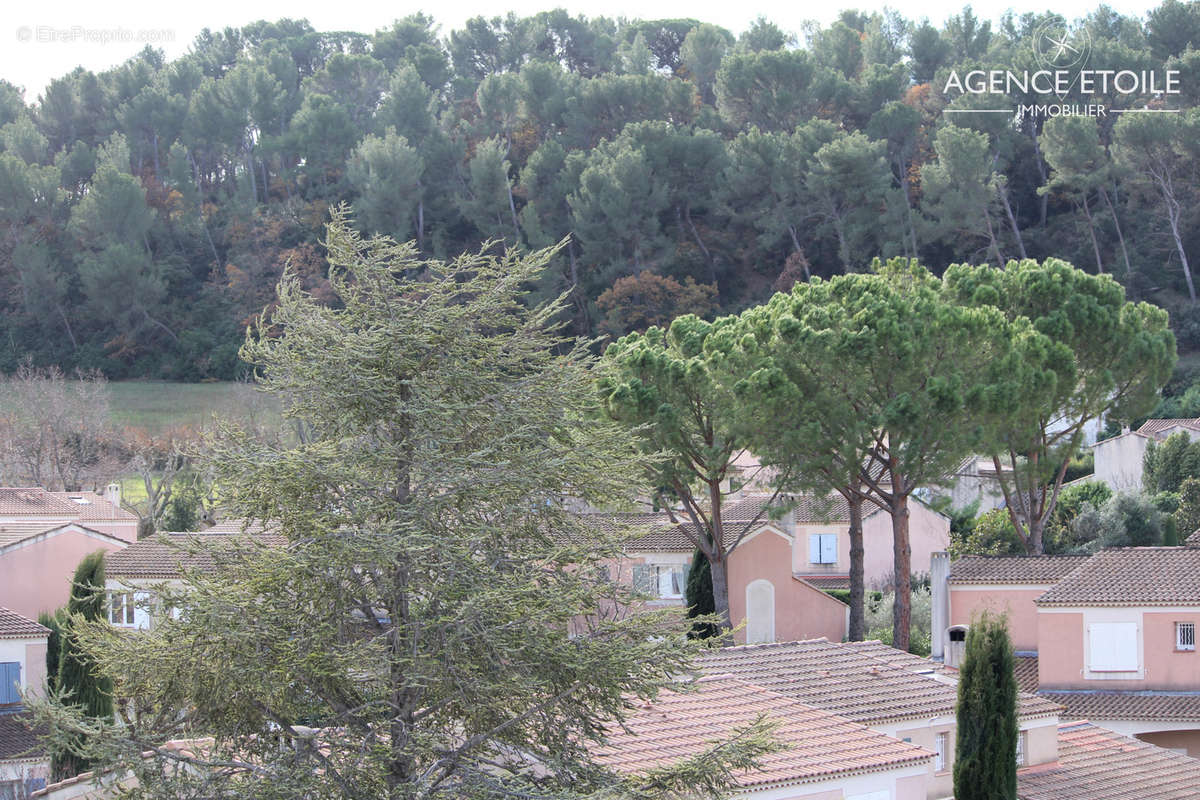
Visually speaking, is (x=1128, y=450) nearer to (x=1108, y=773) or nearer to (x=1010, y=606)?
(x=1010, y=606)

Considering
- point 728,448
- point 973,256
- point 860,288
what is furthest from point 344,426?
point 973,256

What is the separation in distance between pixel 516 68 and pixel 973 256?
48.8 metres

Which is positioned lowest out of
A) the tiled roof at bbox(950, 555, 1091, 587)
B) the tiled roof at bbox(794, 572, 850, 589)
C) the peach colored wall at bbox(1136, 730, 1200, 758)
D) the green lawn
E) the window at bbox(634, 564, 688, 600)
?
the peach colored wall at bbox(1136, 730, 1200, 758)

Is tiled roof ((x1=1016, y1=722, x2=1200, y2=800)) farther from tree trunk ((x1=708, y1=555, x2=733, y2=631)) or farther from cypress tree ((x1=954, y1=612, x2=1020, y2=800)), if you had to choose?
tree trunk ((x1=708, y1=555, x2=733, y2=631))

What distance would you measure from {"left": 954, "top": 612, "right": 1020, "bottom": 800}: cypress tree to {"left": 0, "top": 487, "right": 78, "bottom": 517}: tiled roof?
3368 centimetres

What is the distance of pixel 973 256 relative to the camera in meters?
69.5

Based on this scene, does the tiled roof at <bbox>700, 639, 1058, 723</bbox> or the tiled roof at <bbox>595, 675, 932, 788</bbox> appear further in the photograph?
the tiled roof at <bbox>700, 639, 1058, 723</bbox>

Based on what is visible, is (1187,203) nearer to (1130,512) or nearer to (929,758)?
(1130,512)

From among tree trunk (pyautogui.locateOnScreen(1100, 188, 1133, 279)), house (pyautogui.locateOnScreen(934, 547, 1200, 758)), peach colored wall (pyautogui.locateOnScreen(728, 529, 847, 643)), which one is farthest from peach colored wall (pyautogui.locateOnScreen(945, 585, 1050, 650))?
tree trunk (pyautogui.locateOnScreen(1100, 188, 1133, 279))

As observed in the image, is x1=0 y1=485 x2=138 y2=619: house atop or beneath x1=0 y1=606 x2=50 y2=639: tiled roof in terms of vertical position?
atop

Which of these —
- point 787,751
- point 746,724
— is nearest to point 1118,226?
point 746,724

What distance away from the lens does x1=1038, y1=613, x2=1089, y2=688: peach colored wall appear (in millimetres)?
27953

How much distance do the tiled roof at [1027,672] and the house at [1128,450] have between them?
19.3 m

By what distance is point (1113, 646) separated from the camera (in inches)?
1089
